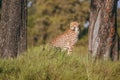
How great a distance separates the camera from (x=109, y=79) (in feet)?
30.2

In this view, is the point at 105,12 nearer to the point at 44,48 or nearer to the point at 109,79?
the point at 44,48

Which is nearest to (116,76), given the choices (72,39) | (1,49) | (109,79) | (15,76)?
(109,79)

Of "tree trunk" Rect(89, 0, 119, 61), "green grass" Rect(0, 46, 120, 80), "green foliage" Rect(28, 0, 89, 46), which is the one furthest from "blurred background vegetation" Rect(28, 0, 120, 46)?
"green grass" Rect(0, 46, 120, 80)

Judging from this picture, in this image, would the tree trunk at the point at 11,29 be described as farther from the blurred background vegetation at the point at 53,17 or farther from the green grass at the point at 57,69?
the blurred background vegetation at the point at 53,17

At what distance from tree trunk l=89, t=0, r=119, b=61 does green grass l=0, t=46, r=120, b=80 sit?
1.34 metres

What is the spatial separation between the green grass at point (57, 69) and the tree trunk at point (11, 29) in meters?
1.10

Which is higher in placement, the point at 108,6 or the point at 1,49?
the point at 108,6

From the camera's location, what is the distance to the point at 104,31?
11.5 meters

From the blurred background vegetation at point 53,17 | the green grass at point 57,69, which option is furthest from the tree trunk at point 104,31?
the blurred background vegetation at point 53,17

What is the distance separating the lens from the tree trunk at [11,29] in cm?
1139

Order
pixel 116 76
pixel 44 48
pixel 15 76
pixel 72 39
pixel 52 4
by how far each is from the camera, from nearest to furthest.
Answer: pixel 15 76
pixel 116 76
pixel 44 48
pixel 72 39
pixel 52 4

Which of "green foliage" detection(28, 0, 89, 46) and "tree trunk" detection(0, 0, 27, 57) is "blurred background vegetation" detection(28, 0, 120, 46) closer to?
"green foliage" detection(28, 0, 89, 46)

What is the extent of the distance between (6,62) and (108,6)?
322cm

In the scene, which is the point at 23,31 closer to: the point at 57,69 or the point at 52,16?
the point at 57,69
